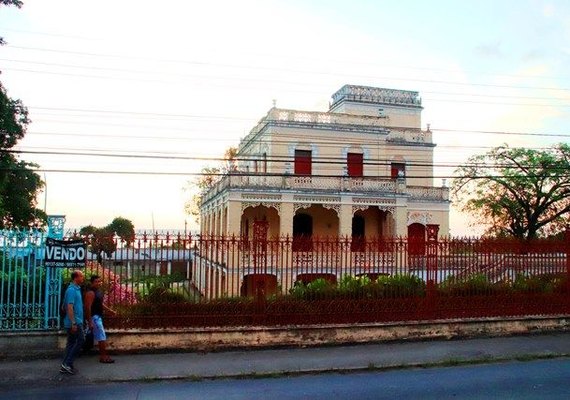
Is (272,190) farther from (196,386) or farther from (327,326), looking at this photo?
(196,386)

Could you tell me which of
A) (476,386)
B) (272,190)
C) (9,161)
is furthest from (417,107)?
(476,386)

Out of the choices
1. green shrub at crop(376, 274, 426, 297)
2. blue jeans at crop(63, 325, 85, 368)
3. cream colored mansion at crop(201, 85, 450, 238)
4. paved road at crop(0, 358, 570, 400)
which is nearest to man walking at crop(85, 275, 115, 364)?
blue jeans at crop(63, 325, 85, 368)

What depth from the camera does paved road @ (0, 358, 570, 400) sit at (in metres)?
7.16

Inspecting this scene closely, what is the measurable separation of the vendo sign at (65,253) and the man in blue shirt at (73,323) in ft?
2.59

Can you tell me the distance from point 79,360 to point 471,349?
23.0 feet

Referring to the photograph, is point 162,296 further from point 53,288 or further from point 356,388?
point 356,388

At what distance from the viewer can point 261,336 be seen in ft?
32.0

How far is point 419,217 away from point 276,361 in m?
23.1

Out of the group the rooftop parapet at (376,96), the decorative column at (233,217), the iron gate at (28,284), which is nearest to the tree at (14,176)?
the iron gate at (28,284)

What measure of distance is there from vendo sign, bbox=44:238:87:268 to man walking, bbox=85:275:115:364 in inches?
23.2

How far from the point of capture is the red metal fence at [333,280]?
9.60m

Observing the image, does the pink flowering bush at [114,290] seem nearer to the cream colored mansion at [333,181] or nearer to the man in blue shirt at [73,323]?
the man in blue shirt at [73,323]

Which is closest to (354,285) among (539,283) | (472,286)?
(472,286)

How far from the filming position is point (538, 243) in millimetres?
11703
